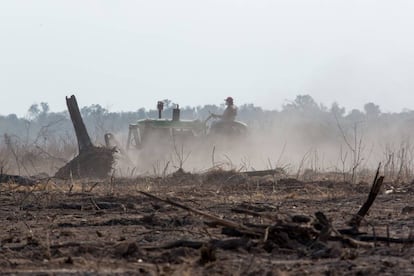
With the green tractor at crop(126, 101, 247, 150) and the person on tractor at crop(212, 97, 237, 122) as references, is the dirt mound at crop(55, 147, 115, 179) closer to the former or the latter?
the green tractor at crop(126, 101, 247, 150)

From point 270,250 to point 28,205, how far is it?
18.9 ft

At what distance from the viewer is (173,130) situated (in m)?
29.0

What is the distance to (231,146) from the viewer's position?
30.0m

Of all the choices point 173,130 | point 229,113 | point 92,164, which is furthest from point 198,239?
point 229,113

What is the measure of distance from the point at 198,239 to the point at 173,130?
832 inches

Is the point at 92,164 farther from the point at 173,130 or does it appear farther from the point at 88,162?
the point at 173,130

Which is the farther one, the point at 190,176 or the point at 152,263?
the point at 190,176

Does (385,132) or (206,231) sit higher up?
(385,132)

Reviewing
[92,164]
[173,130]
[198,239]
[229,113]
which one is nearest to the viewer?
[198,239]

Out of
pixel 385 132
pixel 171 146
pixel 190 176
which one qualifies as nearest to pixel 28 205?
pixel 190 176

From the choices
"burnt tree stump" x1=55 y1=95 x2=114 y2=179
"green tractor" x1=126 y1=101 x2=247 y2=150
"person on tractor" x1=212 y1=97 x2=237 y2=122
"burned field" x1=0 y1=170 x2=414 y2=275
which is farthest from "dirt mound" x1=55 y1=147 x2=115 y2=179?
"burned field" x1=0 y1=170 x2=414 y2=275

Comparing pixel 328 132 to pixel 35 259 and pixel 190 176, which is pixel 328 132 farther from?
pixel 35 259

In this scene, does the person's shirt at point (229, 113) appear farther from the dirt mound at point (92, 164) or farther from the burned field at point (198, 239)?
the burned field at point (198, 239)

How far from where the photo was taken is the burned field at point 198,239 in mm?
6785
